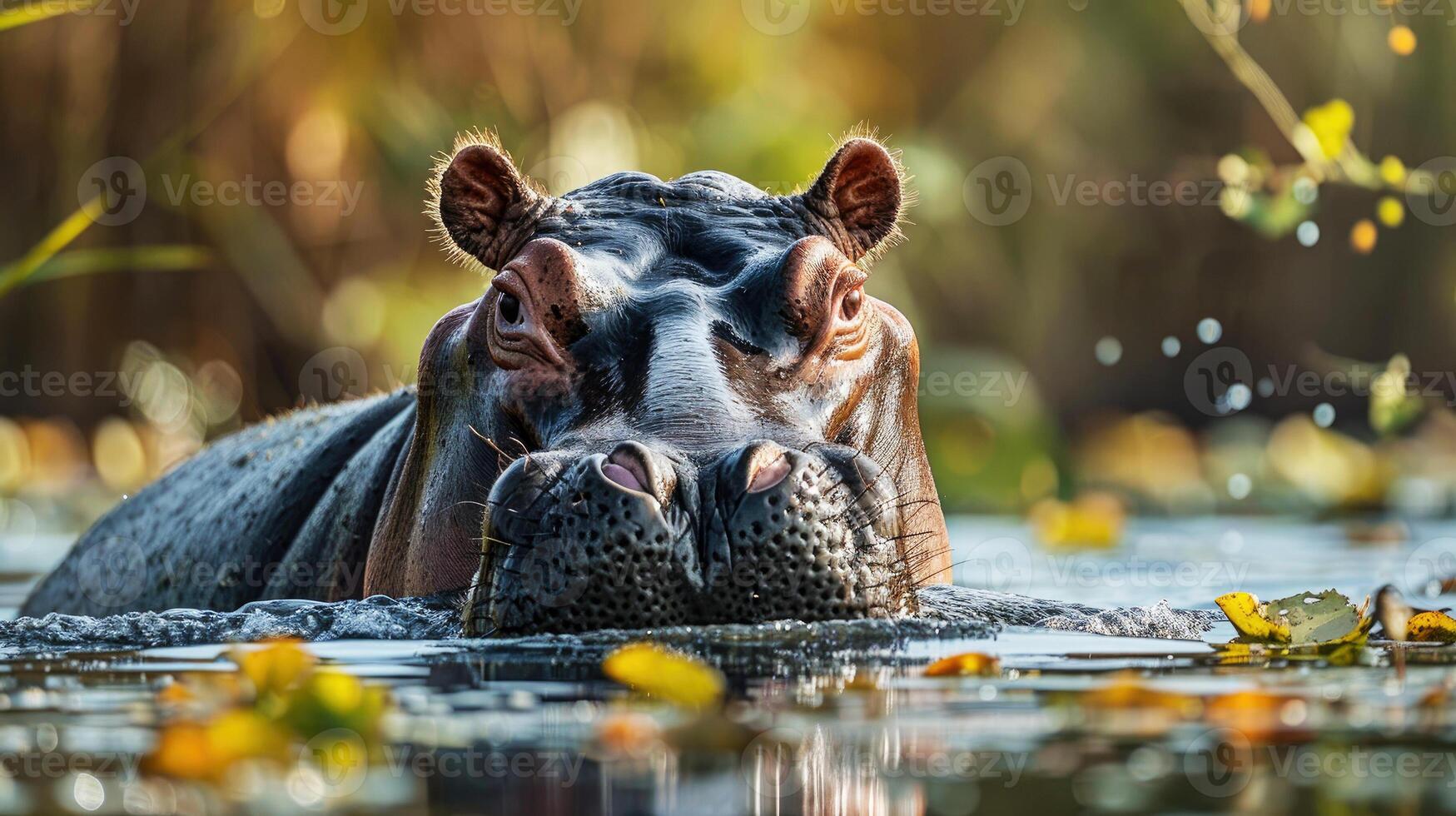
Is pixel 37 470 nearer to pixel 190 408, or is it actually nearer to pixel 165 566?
pixel 190 408

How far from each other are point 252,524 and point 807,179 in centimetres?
591

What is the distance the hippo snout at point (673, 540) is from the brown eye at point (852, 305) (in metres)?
0.94

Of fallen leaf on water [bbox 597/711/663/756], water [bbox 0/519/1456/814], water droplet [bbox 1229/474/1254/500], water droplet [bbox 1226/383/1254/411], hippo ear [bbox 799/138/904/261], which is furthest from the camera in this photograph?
water droplet [bbox 1226/383/1254/411]

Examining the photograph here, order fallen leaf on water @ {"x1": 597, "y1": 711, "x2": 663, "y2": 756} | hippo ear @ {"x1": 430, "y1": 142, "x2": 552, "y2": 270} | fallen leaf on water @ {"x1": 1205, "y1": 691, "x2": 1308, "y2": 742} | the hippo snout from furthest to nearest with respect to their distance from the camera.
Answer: hippo ear @ {"x1": 430, "y1": 142, "x2": 552, "y2": 270}, the hippo snout, fallen leaf on water @ {"x1": 1205, "y1": 691, "x2": 1308, "y2": 742}, fallen leaf on water @ {"x1": 597, "y1": 711, "x2": 663, "y2": 756}

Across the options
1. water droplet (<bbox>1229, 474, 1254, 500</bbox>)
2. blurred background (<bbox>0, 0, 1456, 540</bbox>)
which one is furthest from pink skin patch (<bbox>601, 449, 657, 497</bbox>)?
water droplet (<bbox>1229, 474, 1254, 500</bbox>)

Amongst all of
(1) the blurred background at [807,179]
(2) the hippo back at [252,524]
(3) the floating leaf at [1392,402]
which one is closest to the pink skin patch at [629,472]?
(2) the hippo back at [252,524]

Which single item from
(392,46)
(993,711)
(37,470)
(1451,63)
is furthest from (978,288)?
(993,711)

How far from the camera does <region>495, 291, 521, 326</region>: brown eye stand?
4.92m

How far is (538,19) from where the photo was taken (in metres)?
13.6

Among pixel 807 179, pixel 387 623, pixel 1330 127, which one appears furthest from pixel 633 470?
pixel 807 179

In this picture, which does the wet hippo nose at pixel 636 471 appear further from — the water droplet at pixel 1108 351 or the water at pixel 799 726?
the water droplet at pixel 1108 351

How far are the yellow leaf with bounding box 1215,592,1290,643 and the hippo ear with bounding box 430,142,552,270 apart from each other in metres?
2.16

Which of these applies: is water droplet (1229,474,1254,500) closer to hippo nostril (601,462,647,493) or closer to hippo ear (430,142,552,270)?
hippo ear (430,142,552,270)

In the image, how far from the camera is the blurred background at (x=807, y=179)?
12.6 m
